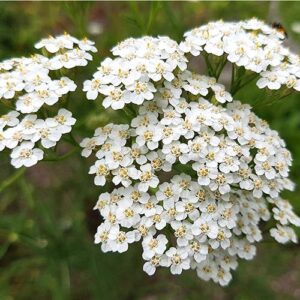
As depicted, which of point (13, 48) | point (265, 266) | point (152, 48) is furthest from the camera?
point (13, 48)

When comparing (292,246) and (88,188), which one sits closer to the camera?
(88,188)

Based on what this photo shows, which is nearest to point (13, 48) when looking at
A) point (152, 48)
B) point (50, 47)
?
point (50, 47)

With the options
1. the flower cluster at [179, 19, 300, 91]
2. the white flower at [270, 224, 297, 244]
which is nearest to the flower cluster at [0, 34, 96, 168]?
the flower cluster at [179, 19, 300, 91]

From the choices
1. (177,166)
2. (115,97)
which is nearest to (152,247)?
(177,166)

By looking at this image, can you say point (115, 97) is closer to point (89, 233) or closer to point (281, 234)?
point (281, 234)

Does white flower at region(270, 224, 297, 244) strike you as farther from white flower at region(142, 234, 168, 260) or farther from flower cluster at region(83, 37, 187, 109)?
flower cluster at region(83, 37, 187, 109)

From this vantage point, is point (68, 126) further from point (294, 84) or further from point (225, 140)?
point (294, 84)
